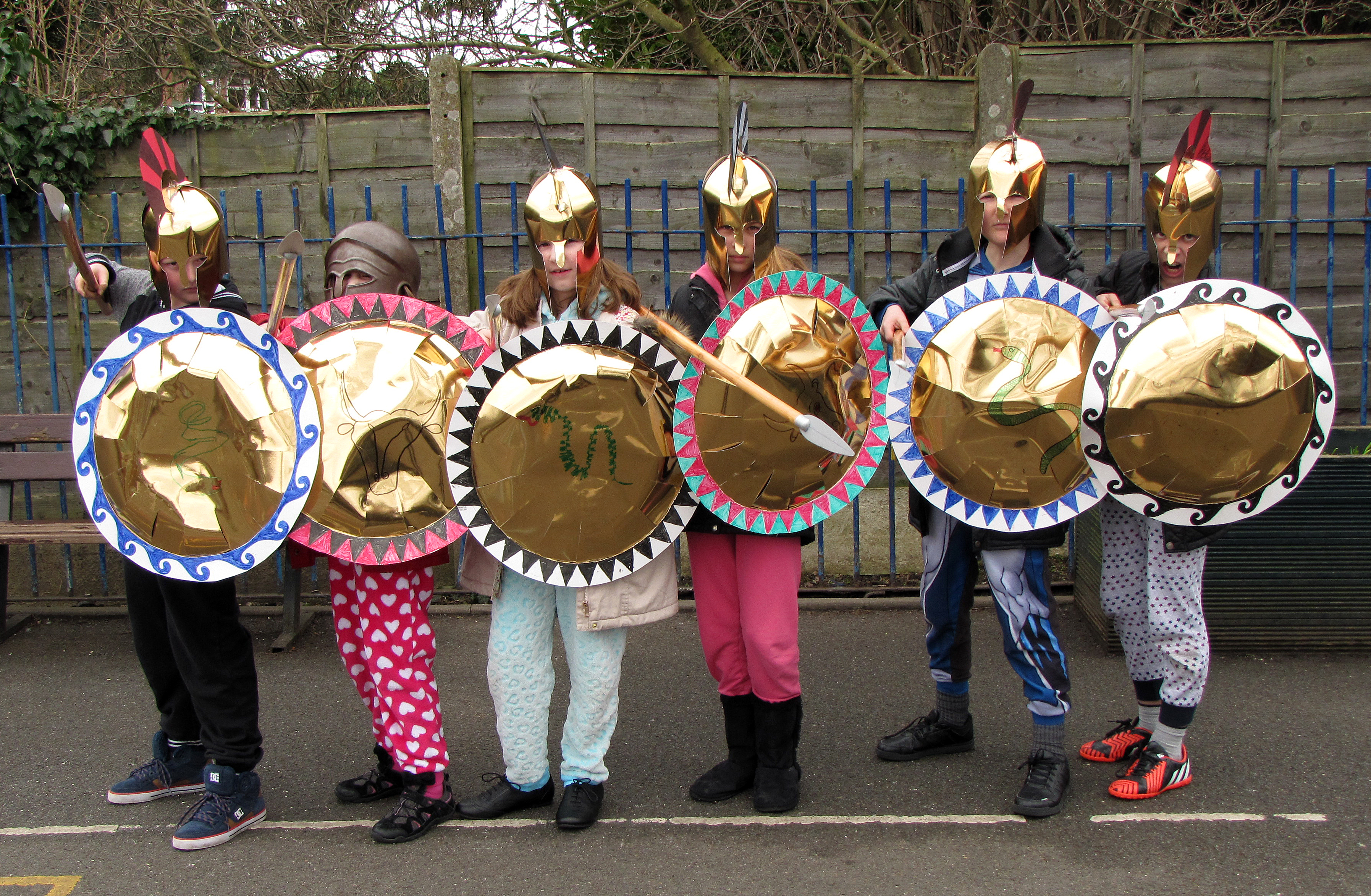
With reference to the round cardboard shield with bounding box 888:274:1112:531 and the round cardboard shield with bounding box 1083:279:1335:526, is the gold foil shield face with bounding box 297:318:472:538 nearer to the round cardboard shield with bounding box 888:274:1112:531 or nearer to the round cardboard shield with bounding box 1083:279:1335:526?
the round cardboard shield with bounding box 888:274:1112:531

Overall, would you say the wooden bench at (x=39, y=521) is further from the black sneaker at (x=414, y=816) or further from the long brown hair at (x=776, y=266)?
the long brown hair at (x=776, y=266)

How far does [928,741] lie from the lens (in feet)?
9.86

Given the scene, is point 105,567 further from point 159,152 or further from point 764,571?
point 764,571

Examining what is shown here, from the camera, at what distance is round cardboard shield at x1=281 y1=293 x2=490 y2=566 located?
94.4 inches

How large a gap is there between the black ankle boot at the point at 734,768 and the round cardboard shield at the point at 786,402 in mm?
606

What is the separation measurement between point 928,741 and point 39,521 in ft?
12.1

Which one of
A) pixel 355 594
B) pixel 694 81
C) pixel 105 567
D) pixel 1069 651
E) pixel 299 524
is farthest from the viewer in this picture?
pixel 694 81

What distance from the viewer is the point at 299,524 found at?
2.41m

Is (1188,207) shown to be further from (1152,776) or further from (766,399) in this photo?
(1152,776)

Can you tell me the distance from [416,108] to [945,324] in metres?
3.66

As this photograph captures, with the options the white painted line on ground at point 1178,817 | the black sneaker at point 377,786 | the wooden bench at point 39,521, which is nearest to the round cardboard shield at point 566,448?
the black sneaker at point 377,786

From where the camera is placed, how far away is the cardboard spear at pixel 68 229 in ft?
8.00

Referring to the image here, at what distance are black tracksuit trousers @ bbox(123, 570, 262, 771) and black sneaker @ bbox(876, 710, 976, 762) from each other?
69.9 inches

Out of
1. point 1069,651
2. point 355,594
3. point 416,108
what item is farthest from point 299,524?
point 416,108
